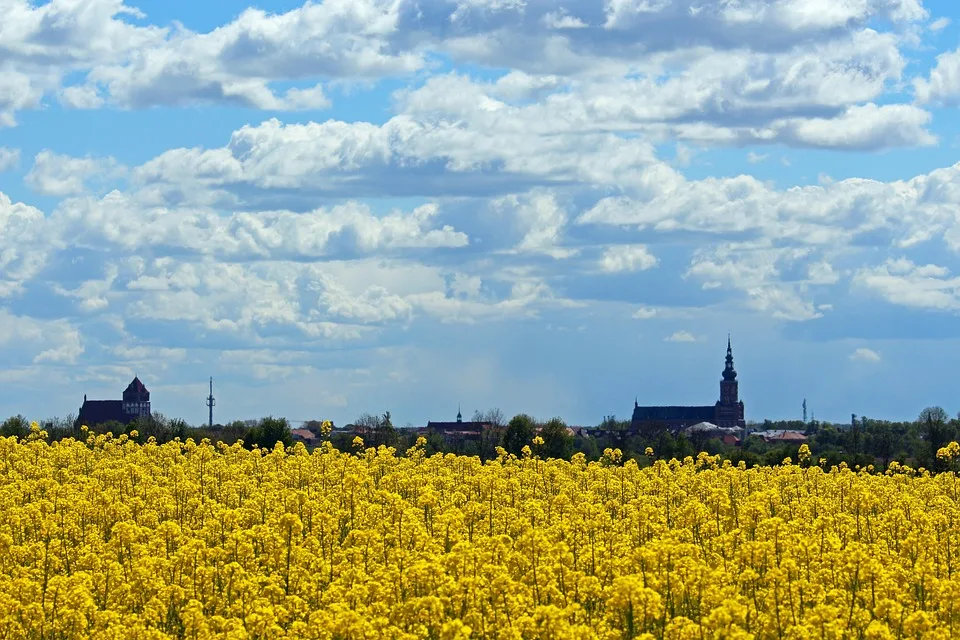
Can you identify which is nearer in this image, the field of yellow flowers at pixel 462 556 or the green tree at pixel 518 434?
the field of yellow flowers at pixel 462 556

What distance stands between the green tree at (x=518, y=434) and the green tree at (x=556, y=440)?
890 millimetres

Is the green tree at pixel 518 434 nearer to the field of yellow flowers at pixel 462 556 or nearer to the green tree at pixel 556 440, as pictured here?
the green tree at pixel 556 440

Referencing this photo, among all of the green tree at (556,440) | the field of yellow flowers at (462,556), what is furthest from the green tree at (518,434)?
the field of yellow flowers at (462,556)

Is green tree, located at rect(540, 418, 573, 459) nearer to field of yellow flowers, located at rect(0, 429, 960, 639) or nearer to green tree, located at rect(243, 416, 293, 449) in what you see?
green tree, located at rect(243, 416, 293, 449)

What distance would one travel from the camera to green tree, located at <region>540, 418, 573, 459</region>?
2953 inches

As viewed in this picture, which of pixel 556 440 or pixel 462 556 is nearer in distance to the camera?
pixel 462 556

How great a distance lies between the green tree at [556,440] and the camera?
75.0 metres

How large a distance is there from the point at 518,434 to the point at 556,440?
4.37 metres

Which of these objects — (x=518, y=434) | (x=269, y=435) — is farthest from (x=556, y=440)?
(x=269, y=435)

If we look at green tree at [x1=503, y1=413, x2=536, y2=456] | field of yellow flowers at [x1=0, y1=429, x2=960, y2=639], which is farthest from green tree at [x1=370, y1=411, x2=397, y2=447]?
field of yellow flowers at [x1=0, y1=429, x2=960, y2=639]

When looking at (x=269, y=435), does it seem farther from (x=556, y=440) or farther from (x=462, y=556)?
(x=462, y=556)

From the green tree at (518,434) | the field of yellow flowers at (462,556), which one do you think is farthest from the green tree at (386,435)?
the field of yellow flowers at (462,556)

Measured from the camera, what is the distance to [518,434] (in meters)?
80.4

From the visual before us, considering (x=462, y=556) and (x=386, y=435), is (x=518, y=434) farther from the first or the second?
(x=462, y=556)
